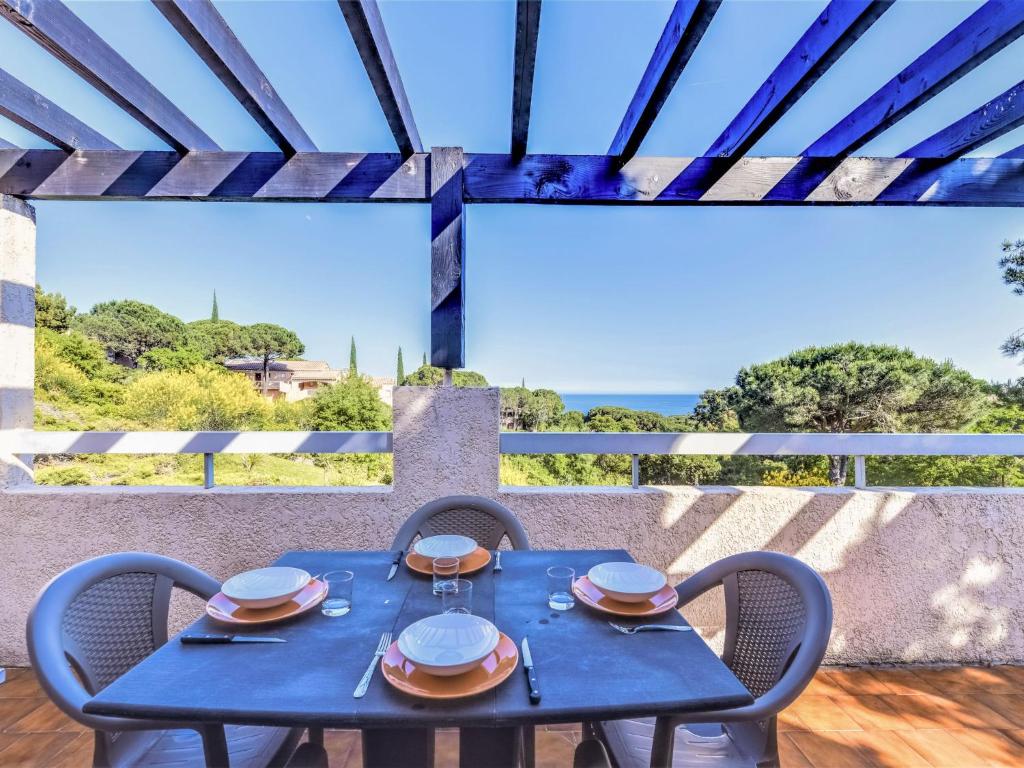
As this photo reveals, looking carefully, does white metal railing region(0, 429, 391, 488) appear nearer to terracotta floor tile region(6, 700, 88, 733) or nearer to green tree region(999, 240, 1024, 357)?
terracotta floor tile region(6, 700, 88, 733)

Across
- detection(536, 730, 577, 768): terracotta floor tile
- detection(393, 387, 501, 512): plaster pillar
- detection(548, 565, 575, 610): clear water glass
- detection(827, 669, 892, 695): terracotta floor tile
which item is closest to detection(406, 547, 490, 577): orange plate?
detection(548, 565, 575, 610): clear water glass

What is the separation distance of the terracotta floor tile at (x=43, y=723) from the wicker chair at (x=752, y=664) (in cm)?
200

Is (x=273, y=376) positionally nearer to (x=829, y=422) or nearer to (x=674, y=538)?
(x=674, y=538)

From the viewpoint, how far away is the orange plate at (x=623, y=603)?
109 centimetres

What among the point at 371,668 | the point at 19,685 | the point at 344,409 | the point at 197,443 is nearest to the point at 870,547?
the point at 371,668

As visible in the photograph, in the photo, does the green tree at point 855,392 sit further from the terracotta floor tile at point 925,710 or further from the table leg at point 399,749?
the table leg at point 399,749

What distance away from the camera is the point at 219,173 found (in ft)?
6.90

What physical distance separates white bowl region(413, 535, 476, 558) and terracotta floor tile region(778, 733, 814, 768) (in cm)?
124

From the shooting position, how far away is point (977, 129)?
6.02 feet

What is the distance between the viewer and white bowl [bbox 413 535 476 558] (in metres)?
1.38

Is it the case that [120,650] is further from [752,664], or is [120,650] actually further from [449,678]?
[752,664]

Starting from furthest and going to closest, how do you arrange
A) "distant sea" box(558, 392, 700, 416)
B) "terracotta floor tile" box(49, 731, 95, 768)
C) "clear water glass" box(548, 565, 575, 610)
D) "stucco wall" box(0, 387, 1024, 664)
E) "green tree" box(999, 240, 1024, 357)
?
"distant sea" box(558, 392, 700, 416), "green tree" box(999, 240, 1024, 357), "stucco wall" box(0, 387, 1024, 664), "terracotta floor tile" box(49, 731, 95, 768), "clear water glass" box(548, 565, 575, 610)

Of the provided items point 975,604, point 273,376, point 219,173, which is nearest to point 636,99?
point 219,173

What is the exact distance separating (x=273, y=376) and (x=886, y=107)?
5232 millimetres
